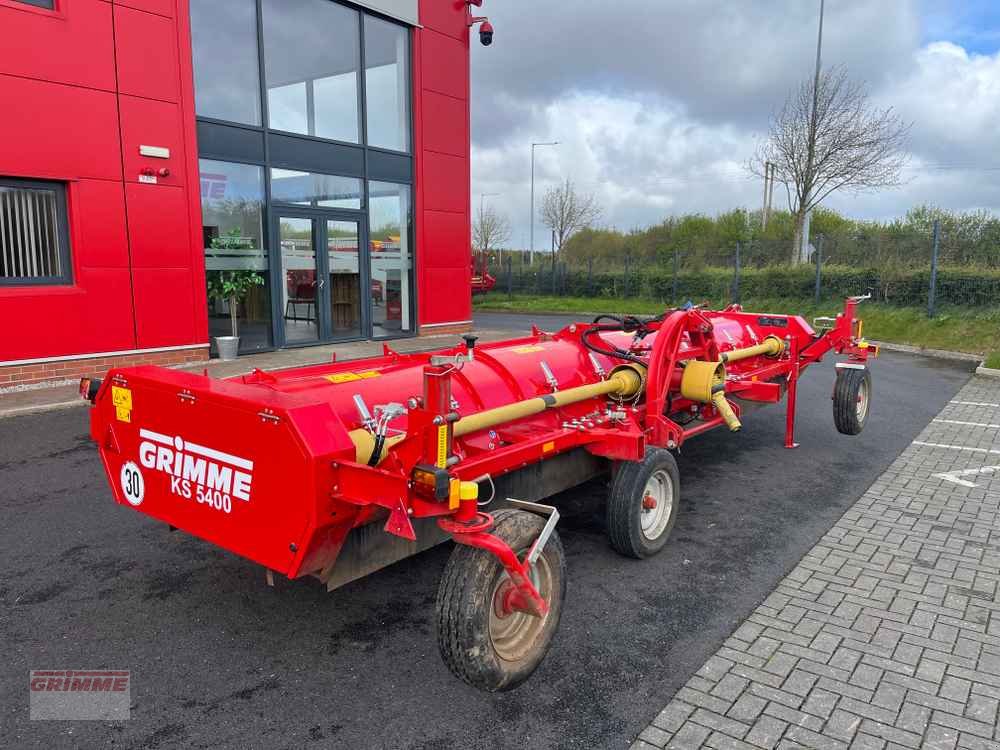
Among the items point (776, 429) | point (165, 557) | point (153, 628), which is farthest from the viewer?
point (776, 429)

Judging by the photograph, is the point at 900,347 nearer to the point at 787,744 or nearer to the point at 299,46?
the point at 299,46

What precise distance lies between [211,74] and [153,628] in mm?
10417

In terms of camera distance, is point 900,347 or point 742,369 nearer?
point 742,369

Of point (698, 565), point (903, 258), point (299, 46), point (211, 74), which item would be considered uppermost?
point (299, 46)

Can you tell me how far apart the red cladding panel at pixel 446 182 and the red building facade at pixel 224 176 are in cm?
4

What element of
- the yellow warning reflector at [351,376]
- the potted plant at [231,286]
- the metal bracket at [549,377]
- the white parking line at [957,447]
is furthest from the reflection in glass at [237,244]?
the white parking line at [957,447]

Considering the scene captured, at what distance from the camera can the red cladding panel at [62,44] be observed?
29.4ft

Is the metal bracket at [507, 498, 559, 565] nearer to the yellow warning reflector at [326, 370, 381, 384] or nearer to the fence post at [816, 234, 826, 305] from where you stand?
the yellow warning reflector at [326, 370, 381, 384]

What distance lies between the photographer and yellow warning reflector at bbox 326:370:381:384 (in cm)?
393

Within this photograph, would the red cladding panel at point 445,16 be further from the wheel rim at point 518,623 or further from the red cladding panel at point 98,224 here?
the wheel rim at point 518,623

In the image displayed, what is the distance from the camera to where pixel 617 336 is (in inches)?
252

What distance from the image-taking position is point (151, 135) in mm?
10406

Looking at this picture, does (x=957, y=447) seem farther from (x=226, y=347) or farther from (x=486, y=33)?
(x=486, y=33)

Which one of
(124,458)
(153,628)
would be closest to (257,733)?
(153,628)
